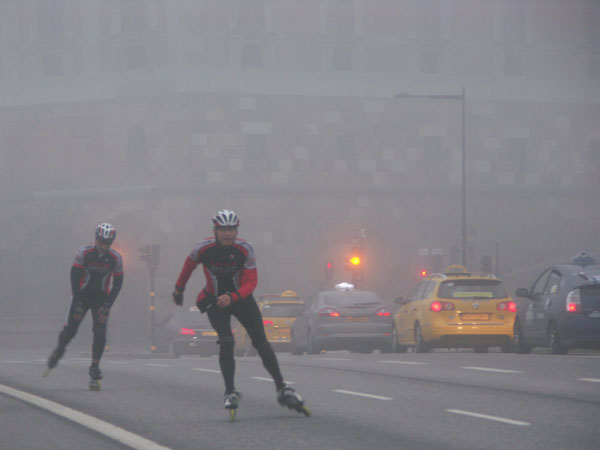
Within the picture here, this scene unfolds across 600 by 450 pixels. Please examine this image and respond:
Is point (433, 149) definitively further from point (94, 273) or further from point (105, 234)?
point (105, 234)

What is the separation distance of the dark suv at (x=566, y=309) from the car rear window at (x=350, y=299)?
16.0ft

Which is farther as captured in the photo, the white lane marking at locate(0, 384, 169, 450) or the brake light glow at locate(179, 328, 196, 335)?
the brake light glow at locate(179, 328, 196, 335)

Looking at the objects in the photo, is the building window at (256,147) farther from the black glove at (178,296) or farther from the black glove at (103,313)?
the black glove at (178,296)

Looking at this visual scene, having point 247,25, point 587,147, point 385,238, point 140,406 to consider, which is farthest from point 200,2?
point 140,406

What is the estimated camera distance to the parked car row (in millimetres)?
19594

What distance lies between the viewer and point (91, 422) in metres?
9.46

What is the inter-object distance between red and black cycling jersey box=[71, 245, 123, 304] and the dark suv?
9311 millimetres

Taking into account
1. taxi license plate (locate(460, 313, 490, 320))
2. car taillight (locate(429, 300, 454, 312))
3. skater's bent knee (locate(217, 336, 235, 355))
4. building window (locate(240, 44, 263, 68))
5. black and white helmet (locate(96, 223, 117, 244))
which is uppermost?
building window (locate(240, 44, 263, 68))

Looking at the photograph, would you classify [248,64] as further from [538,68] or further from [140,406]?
[140,406]

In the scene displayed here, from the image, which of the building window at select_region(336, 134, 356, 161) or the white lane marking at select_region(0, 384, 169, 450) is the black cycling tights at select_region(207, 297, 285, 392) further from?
the building window at select_region(336, 134, 356, 161)

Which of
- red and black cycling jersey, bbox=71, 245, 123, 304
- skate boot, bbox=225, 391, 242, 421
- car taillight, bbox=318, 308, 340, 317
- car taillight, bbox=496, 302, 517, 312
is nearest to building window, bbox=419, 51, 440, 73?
car taillight, bbox=318, 308, 340, 317

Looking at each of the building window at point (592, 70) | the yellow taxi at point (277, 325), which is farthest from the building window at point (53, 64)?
the yellow taxi at point (277, 325)

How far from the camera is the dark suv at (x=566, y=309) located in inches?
763

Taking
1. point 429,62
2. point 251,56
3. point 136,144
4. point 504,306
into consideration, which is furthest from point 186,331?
point 429,62
